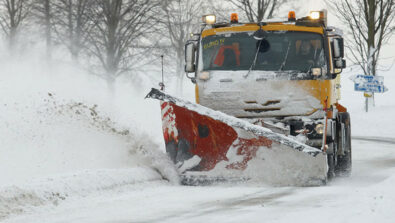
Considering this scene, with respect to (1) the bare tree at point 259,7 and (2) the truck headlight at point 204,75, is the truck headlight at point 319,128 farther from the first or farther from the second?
(1) the bare tree at point 259,7

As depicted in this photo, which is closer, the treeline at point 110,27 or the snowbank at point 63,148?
the snowbank at point 63,148

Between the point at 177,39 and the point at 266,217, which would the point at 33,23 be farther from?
the point at 266,217

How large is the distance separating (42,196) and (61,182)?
0.56 metres

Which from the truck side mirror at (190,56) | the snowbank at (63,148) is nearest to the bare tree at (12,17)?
the snowbank at (63,148)

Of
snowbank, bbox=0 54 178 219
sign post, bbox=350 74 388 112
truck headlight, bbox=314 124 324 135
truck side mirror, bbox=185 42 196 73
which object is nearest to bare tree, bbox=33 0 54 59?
sign post, bbox=350 74 388 112

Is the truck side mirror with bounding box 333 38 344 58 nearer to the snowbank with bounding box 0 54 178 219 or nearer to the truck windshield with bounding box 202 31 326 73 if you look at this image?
the truck windshield with bounding box 202 31 326 73

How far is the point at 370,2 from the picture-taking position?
31.3 meters

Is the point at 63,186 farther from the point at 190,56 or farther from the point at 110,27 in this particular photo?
the point at 110,27

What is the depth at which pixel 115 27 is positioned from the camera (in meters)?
28.0

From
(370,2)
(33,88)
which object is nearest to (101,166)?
(33,88)

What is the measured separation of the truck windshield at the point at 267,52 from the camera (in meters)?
9.37

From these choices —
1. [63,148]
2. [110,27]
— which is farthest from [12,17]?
[63,148]

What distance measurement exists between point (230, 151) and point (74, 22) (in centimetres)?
2208

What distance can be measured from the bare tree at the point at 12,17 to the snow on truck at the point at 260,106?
27115mm
